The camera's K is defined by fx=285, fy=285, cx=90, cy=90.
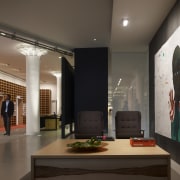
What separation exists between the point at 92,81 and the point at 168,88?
5380mm

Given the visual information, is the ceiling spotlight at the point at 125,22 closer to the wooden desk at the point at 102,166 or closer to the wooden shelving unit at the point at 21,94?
the wooden desk at the point at 102,166

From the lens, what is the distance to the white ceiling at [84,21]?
6.54 meters

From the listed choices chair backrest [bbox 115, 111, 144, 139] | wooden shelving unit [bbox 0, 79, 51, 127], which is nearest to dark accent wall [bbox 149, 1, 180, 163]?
chair backrest [bbox 115, 111, 144, 139]

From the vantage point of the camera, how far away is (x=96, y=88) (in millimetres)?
11484

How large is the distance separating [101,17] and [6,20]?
2800 mm

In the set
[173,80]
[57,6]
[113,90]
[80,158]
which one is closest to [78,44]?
[113,90]

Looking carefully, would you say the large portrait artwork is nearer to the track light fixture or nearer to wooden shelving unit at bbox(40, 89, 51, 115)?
the track light fixture

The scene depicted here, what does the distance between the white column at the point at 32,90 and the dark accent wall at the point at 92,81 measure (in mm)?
2255

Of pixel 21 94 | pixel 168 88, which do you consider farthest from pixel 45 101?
pixel 168 88

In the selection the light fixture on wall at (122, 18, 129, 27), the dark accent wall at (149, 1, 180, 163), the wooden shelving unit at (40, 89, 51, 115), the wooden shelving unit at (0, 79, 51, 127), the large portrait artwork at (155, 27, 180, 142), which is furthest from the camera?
the wooden shelving unit at (40, 89, 51, 115)

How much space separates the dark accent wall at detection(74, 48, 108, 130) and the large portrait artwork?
3.67 m

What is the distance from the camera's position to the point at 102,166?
120 inches

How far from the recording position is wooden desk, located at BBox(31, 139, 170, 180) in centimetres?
303

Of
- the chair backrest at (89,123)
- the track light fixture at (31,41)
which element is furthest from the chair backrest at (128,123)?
the track light fixture at (31,41)
